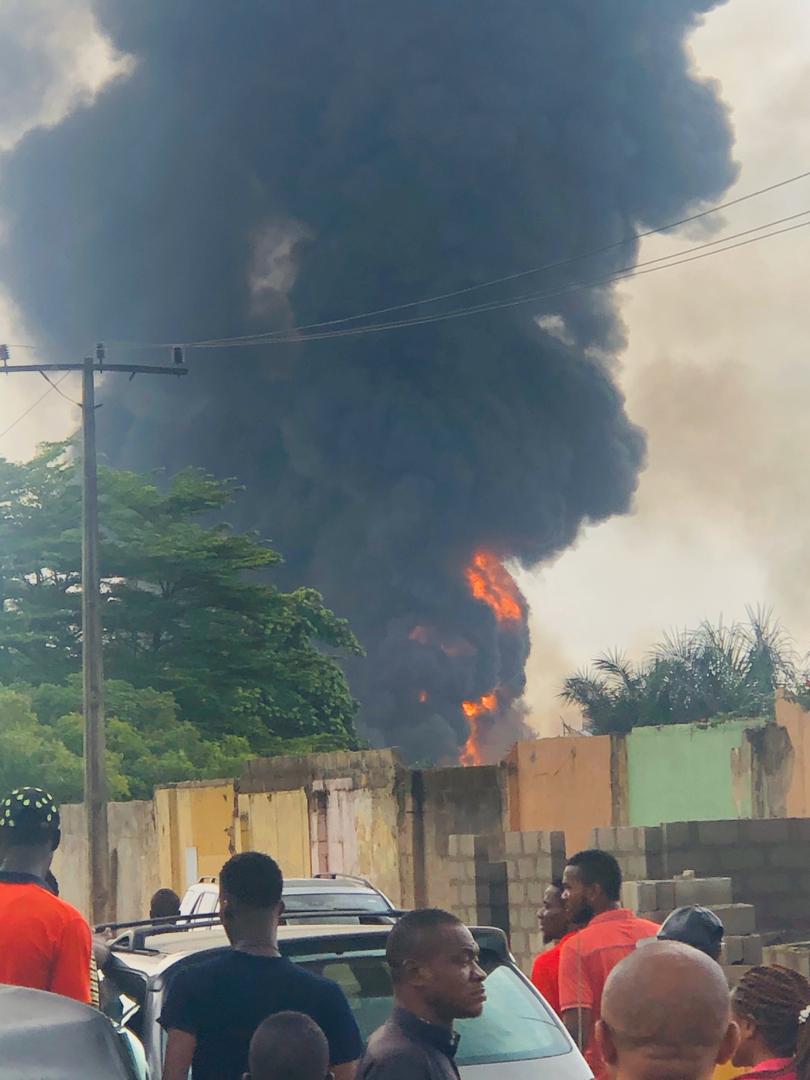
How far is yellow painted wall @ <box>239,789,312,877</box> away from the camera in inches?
1019

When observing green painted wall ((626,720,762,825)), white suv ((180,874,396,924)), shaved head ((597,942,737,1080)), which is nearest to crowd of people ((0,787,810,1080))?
shaved head ((597,942,737,1080))

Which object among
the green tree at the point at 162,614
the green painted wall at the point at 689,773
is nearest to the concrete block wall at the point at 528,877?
the green painted wall at the point at 689,773

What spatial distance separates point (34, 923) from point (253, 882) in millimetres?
902

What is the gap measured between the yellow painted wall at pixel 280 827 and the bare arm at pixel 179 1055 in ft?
68.1

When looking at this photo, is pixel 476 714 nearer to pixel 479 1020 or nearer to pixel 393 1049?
pixel 479 1020

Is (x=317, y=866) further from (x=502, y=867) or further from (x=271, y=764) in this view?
(x=502, y=867)

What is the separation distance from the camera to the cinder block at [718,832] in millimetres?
13844

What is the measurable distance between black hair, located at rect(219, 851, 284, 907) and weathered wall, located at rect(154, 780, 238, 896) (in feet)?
75.6

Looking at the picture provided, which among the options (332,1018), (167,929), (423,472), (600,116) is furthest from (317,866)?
(600,116)

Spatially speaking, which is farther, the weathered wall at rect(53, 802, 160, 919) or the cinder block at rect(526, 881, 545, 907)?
the weathered wall at rect(53, 802, 160, 919)

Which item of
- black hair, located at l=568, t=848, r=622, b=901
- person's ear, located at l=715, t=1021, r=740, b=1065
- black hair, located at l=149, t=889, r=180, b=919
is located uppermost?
person's ear, located at l=715, t=1021, r=740, b=1065

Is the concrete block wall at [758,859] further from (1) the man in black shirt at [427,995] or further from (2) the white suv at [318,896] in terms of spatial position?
(1) the man in black shirt at [427,995]

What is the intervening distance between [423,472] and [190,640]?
29.8 meters

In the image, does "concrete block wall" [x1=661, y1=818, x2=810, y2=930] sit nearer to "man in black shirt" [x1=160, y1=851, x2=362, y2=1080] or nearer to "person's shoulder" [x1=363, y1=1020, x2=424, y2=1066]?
"man in black shirt" [x1=160, y1=851, x2=362, y2=1080]
